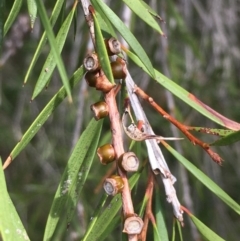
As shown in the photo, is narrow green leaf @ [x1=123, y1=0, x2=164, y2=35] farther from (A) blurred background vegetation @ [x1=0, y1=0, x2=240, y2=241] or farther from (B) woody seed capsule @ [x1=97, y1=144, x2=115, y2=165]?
(A) blurred background vegetation @ [x1=0, y1=0, x2=240, y2=241]

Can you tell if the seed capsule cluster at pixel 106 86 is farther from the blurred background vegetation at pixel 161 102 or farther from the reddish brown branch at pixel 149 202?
the blurred background vegetation at pixel 161 102

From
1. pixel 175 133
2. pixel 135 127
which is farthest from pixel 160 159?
pixel 175 133

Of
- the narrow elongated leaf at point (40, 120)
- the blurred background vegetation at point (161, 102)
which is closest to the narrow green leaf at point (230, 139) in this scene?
the narrow elongated leaf at point (40, 120)

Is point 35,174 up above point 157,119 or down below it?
below

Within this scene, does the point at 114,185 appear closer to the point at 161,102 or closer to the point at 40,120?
the point at 40,120

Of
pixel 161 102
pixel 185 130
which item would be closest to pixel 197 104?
pixel 185 130

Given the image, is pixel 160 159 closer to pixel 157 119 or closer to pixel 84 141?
pixel 84 141

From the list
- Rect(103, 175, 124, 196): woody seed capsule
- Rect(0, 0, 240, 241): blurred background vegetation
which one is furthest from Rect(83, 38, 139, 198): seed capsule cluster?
Rect(0, 0, 240, 241): blurred background vegetation
